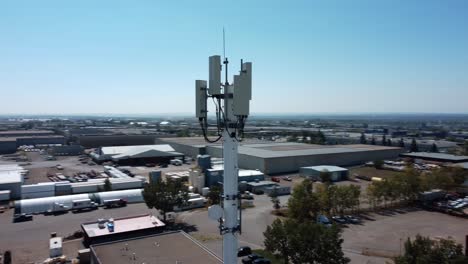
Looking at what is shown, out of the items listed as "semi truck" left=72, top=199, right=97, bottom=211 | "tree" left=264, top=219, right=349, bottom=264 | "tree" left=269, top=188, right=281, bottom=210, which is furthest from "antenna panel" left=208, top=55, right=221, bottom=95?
"semi truck" left=72, top=199, right=97, bottom=211

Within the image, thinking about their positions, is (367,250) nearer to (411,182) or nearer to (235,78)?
(411,182)

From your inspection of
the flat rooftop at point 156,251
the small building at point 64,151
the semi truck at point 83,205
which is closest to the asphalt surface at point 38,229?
the semi truck at point 83,205

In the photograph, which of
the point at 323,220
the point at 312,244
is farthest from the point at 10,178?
the point at 312,244

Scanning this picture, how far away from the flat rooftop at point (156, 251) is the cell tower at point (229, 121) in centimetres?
470

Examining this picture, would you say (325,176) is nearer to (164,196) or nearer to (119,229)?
(164,196)

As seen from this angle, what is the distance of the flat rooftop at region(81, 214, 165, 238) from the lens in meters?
15.9

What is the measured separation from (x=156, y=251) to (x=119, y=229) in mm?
4191

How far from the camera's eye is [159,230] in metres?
16.5

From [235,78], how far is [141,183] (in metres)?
24.6

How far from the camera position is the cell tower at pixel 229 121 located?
6859 millimetres

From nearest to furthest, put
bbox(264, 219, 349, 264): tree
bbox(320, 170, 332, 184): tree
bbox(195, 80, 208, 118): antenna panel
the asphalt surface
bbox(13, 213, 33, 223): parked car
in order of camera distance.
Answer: bbox(195, 80, 208, 118): antenna panel → bbox(264, 219, 349, 264): tree → the asphalt surface → bbox(13, 213, 33, 223): parked car → bbox(320, 170, 332, 184): tree

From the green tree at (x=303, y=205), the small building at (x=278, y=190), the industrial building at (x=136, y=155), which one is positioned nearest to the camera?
the green tree at (x=303, y=205)

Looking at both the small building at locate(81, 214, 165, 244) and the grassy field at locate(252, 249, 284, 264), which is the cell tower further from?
the small building at locate(81, 214, 165, 244)

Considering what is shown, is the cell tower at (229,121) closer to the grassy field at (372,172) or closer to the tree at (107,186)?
the tree at (107,186)
